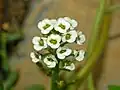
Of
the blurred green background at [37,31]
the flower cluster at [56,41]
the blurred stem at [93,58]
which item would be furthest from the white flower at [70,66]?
the blurred green background at [37,31]

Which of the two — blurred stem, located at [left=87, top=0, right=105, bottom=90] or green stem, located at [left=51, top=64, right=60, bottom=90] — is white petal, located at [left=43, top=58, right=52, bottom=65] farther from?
blurred stem, located at [left=87, top=0, right=105, bottom=90]

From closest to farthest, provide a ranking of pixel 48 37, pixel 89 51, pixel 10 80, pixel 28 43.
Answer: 1. pixel 48 37
2. pixel 89 51
3. pixel 10 80
4. pixel 28 43

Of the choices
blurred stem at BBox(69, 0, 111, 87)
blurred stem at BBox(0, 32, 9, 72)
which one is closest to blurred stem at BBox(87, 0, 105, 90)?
blurred stem at BBox(69, 0, 111, 87)

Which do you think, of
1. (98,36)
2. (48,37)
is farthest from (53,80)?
(98,36)

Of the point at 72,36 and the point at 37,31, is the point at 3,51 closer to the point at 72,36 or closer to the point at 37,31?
the point at 37,31

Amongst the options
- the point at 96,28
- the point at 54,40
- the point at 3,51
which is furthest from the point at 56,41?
the point at 3,51

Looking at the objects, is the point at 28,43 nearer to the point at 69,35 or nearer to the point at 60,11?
the point at 60,11

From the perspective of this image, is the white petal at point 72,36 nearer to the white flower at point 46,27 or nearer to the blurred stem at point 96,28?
the white flower at point 46,27
